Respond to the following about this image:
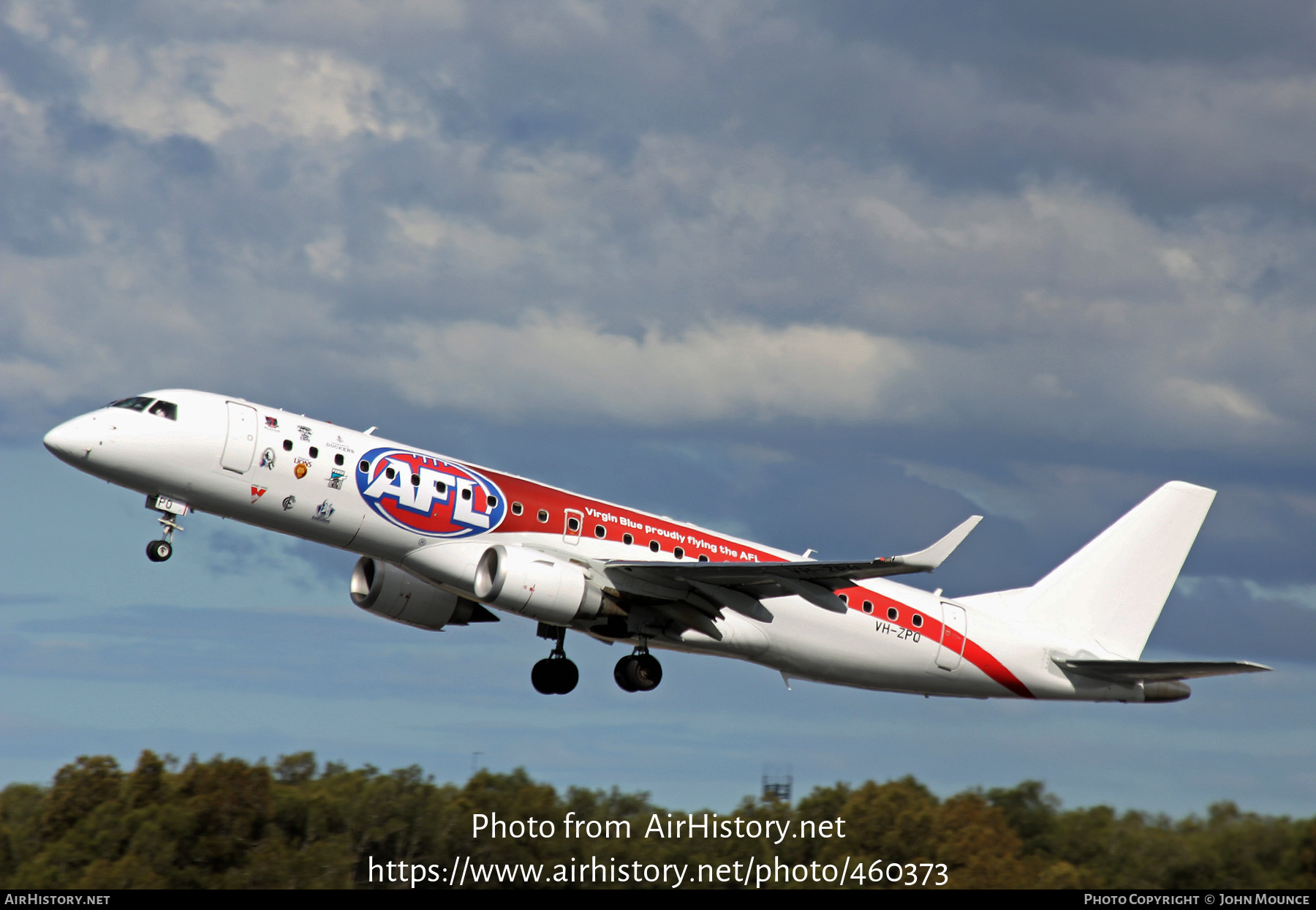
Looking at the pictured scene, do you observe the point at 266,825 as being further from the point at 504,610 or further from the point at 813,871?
the point at 504,610

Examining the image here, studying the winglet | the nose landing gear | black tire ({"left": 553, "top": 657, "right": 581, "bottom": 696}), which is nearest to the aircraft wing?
the winglet

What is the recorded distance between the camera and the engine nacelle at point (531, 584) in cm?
3312

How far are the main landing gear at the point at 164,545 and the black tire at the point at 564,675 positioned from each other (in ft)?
37.5

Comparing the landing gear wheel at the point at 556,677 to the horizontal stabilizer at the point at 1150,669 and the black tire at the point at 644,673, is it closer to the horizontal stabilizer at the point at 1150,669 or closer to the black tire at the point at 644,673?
the black tire at the point at 644,673

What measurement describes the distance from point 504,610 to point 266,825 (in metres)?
31.5

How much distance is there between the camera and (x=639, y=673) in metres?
36.6

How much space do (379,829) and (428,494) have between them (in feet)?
98.6

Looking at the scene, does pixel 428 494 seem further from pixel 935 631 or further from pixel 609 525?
pixel 935 631

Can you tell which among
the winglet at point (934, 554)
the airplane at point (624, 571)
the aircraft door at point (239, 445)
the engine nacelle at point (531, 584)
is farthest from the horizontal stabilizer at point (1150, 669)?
the aircraft door at point (239, 445)

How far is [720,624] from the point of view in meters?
36.9

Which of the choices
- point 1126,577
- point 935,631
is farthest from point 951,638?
point 1126,577

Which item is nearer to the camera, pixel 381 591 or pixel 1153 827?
pixel 381 591

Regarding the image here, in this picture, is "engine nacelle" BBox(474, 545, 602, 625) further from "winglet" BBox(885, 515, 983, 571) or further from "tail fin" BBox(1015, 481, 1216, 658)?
"tail fin" BBox(1015, 481, 1216, 658)
